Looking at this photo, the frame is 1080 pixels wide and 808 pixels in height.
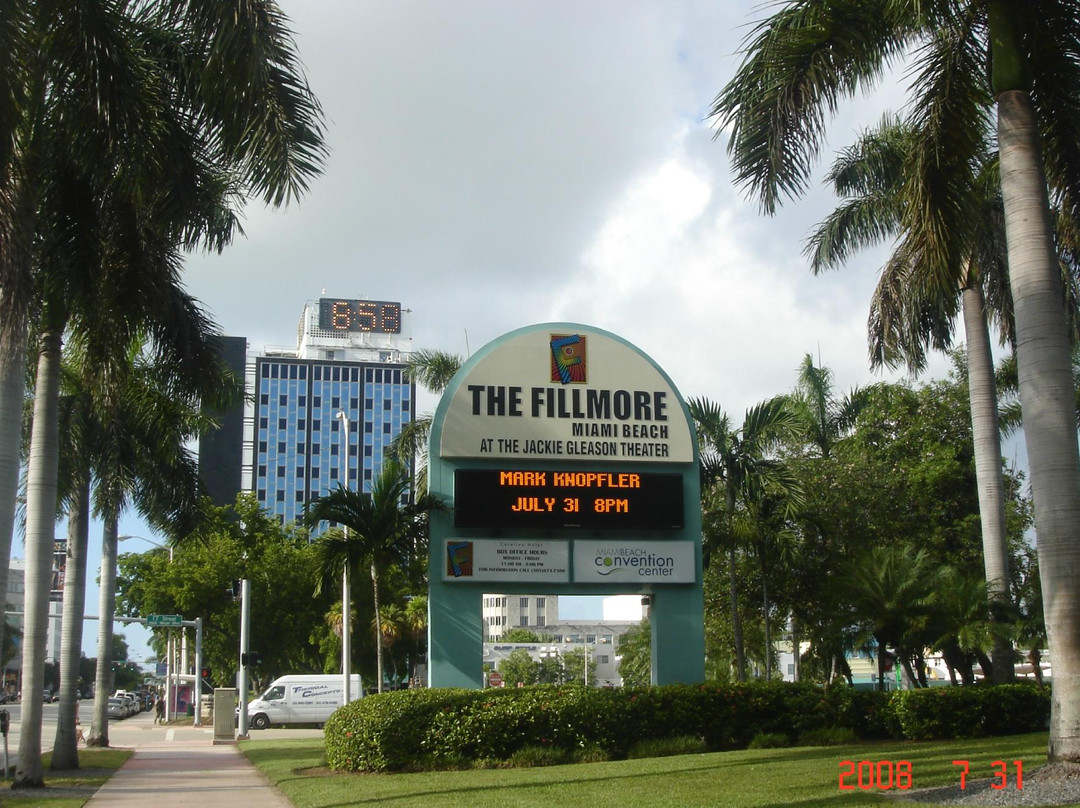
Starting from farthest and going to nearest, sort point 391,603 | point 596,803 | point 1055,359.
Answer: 1. point 391,603
2. point 596,803
3. point 1055,359

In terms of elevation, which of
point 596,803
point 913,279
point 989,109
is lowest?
point 596,803

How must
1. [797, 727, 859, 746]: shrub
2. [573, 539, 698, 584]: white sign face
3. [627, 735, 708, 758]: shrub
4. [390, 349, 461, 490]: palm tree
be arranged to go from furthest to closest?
[390, 349, 461, 490]: palm tree < [573, 539, 698, 584]: white sign face < [797, 727, 859, 746]: shrub < [627, 735, 708, 758]: shrub

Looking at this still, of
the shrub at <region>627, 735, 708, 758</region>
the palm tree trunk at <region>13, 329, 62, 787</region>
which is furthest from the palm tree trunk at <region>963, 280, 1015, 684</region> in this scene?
the palm tree trunk at <region>13, 329, 62, 787</region>

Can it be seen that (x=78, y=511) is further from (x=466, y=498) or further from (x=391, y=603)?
(x=391, y=603)

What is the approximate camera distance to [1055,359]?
11.3m

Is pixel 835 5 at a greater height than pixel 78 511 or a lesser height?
greater

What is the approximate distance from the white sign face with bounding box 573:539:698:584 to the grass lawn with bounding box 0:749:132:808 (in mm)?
9017

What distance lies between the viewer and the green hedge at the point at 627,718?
18297mm

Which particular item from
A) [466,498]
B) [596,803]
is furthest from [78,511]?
[596,803]

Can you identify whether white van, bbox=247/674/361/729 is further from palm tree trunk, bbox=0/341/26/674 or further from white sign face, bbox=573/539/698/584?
palm tree trunk, bbox=0/341/26/674

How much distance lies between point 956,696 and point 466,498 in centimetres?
940
